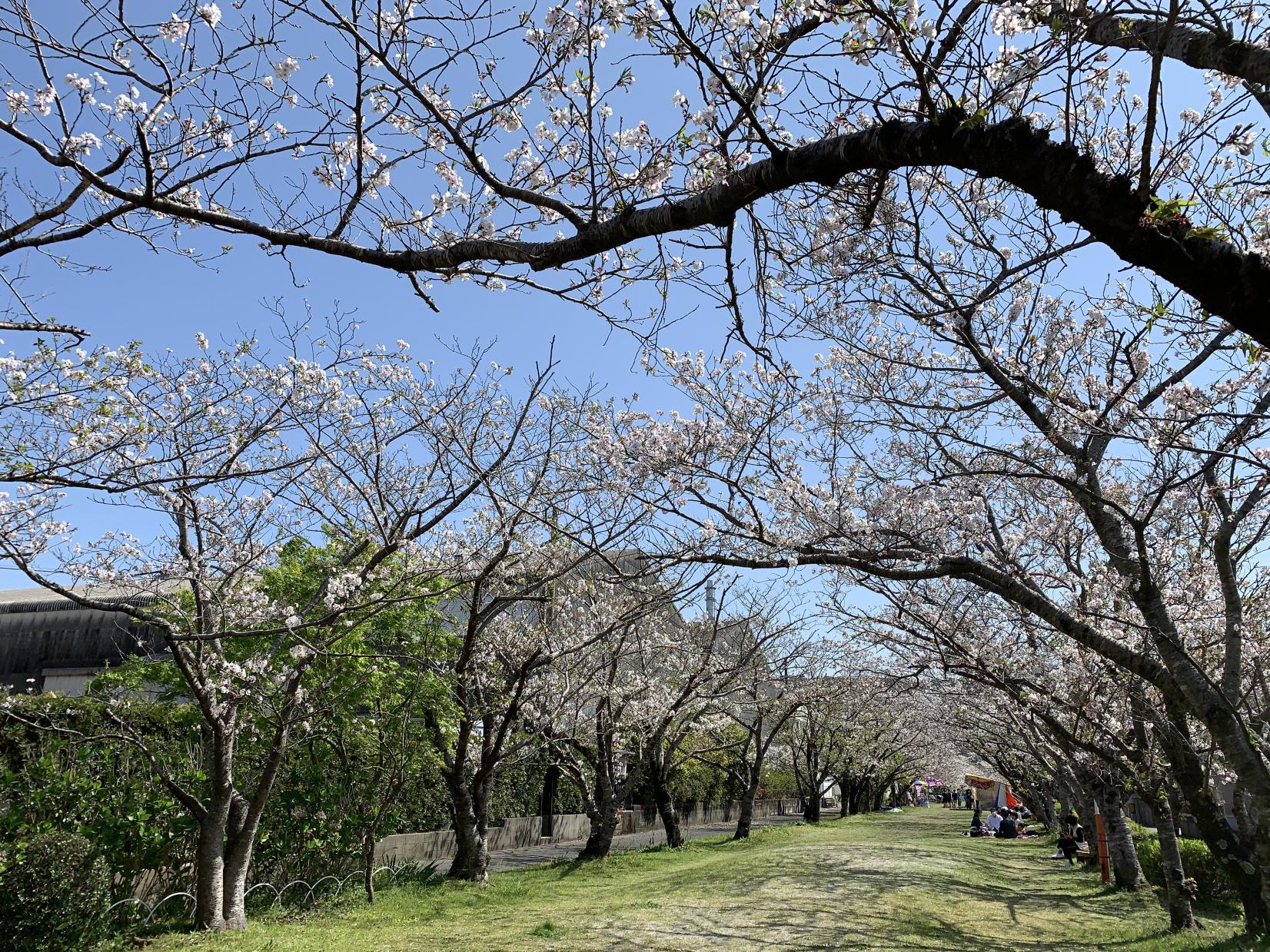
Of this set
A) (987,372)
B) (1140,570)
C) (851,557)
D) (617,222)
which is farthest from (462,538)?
(617,222)

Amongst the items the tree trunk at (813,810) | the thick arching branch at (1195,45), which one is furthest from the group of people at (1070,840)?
the thick arching branch at (1195,45)

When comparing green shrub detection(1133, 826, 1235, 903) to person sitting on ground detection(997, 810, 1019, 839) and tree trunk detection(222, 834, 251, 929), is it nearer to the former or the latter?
tree trunk detection(222, 834, 251, 929)

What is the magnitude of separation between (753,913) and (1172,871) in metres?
4.94

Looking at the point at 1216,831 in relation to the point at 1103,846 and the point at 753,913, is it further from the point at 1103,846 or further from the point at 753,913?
the point at 1103,846

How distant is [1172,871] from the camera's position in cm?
934

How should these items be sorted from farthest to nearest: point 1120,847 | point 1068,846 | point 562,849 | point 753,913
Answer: point 562,849 → point 1068,846 → point 1120,847 → point 753,913

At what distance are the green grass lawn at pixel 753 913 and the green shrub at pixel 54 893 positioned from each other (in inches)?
33.8

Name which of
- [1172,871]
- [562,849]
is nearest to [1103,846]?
[1172,871]

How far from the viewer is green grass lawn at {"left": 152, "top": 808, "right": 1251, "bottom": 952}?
8.00 metres

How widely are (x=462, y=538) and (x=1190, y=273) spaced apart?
10934 mm

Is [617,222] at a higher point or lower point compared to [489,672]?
higher

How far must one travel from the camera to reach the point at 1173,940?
332 inches

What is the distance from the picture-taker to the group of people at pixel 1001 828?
26500 millimetres

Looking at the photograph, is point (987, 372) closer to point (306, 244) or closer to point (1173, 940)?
point (306, 244)
